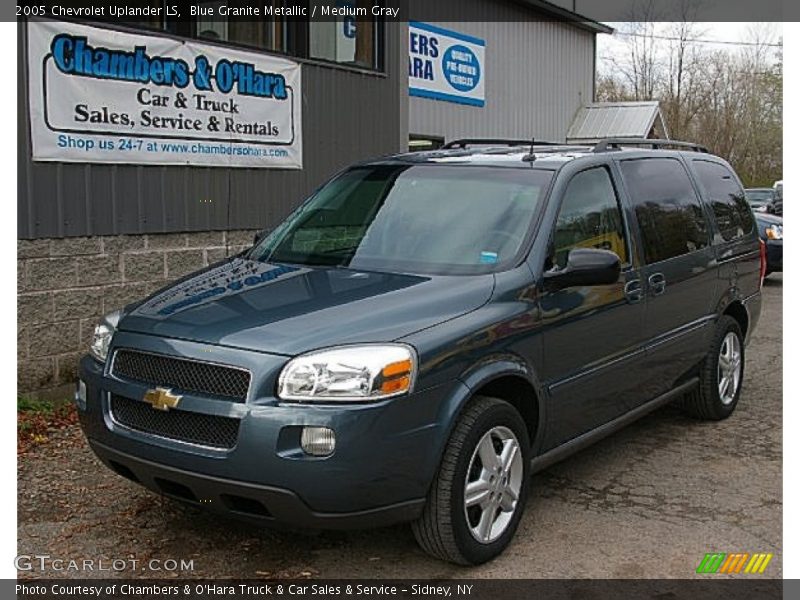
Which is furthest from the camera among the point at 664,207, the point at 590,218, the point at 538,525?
the point at 664,207

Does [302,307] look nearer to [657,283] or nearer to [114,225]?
[657,283]

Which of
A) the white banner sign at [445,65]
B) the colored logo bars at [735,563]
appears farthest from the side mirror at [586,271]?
the white banner sign at [445,65]

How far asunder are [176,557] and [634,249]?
3.13m

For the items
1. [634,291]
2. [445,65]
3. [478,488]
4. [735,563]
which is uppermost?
[445,65]

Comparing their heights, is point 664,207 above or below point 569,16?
below

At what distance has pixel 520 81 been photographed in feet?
54.5

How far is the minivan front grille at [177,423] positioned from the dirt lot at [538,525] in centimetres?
69

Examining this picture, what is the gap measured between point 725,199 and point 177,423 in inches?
189

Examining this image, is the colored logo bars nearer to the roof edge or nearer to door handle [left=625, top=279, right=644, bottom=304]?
door handle [left=625, top=279, right=644, bottom=304]

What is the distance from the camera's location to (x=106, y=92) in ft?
22.9

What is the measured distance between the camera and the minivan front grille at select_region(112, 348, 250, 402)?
366 centimetres

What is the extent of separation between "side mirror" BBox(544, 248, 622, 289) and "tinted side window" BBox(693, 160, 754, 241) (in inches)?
96.0

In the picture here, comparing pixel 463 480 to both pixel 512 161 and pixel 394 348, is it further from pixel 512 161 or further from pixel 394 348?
pixel 512 161

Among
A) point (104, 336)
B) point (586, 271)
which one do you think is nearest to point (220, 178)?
point (104, 336)
